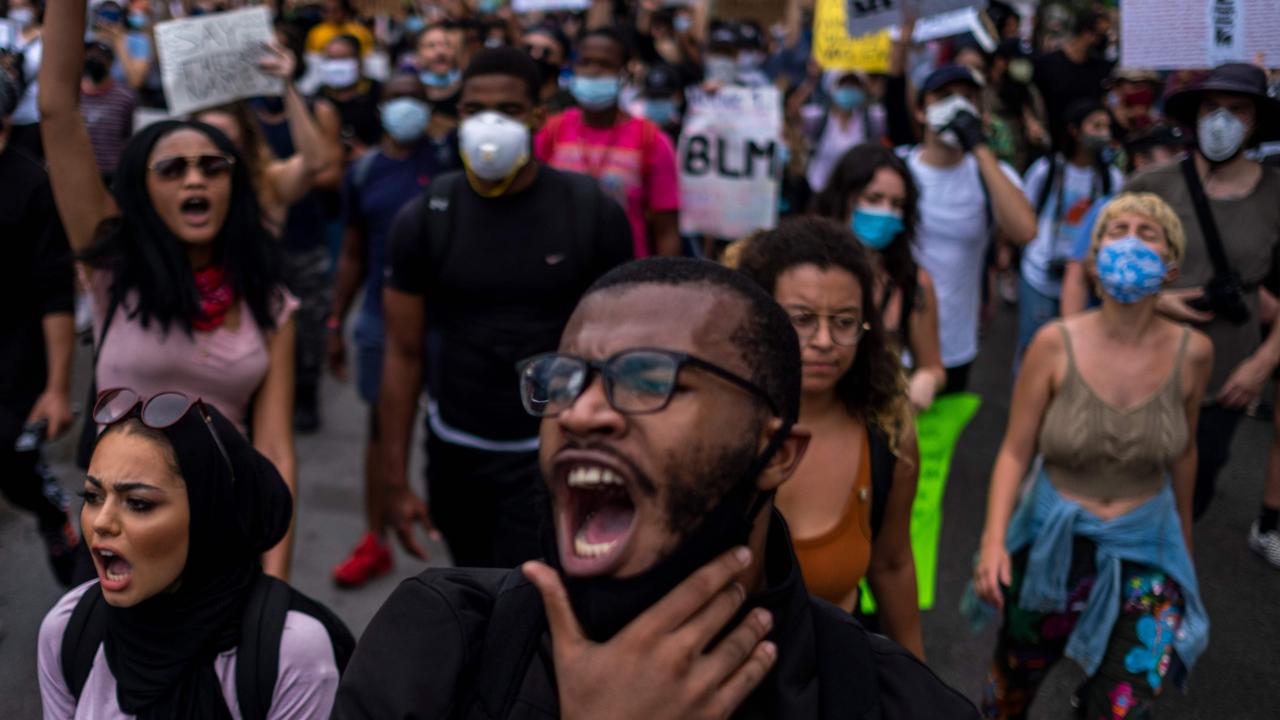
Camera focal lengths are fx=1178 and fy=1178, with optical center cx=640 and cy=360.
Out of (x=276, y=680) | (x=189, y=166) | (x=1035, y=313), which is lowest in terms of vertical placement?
(x=1035, y=313)

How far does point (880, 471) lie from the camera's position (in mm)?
2809

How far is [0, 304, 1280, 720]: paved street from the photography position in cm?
432

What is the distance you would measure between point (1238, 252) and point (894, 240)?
1.63 metres

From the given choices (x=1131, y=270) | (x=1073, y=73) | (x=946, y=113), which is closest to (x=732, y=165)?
(x=946, y=113)

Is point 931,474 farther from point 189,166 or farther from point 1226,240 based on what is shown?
point 189,166

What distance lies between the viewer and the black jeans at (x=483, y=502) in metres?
3.75

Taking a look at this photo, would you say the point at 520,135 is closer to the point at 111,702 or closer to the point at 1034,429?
the point at 1034,429

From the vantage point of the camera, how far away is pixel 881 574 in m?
2.93

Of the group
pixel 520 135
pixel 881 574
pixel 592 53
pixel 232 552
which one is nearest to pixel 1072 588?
pixel 881 574

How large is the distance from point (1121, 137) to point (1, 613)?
6.96 meters

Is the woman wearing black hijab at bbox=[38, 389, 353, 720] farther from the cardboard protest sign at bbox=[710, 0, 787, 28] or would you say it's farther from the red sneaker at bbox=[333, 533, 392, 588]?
the cardboard protest sign at bbox=[710, 0, 787, 28]

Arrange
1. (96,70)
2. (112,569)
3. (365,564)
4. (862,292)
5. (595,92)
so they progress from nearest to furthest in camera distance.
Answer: (112,569) < (862,292) < (365,564) < (595,92) < (96,70)

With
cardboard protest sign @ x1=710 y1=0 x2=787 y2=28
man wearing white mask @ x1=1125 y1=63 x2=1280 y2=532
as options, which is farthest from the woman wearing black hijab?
cardboard protest sign @ x1=710 y1=0 x2=787 y2=28

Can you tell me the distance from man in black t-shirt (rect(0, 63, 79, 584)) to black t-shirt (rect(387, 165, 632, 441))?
1.23m
